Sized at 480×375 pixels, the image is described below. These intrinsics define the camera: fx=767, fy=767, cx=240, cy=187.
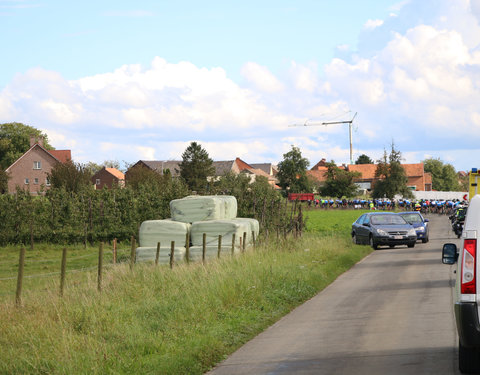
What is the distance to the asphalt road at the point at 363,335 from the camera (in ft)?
27.7

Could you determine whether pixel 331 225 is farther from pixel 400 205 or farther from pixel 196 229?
pixel 400 205

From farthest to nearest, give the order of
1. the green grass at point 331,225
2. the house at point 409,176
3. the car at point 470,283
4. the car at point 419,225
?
the house at point 409,176 < the green grass at point 331,225 < the car at point 419,225 < the car at point 470,283

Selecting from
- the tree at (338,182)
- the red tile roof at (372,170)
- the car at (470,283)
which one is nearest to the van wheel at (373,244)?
the car at (470,283)

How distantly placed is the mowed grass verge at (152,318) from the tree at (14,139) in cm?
10824

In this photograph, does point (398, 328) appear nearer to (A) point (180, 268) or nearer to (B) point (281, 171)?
(A) point (180, 268)

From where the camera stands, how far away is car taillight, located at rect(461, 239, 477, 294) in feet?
23.4

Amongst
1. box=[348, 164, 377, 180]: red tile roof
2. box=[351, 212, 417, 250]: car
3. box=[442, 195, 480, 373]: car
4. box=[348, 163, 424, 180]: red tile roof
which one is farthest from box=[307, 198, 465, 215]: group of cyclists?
box=[442, 195, 480, 373]: car

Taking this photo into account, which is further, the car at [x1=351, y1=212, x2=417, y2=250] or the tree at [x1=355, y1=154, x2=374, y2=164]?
the tree at [x1=355, y1=154, x2=374, y2=164]

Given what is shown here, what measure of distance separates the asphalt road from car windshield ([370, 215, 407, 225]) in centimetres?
1337

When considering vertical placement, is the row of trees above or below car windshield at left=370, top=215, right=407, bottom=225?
above

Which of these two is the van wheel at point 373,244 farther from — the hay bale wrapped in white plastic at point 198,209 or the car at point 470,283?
the car at point 470,283

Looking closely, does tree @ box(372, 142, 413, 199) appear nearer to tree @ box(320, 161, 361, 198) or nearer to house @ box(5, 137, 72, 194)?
tree @ box(320, 161, 361, 198)

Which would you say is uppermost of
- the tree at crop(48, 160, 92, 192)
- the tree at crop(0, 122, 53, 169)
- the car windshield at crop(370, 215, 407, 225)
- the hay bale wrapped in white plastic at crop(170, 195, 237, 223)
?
the tree at crop(0, 122, 53, 169)

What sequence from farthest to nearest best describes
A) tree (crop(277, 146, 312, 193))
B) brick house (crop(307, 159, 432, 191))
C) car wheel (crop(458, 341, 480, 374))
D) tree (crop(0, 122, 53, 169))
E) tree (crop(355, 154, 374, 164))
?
1. tree (crop(355, 154, 374, 164))
2. brick house (crop(307, 159, 432, 191))
3. tree (crop(277, 146, 312, 193))
4. tree (crop(0, 122, 53, 169))
5. car wheel (crop(458, 341, 480, 374))
